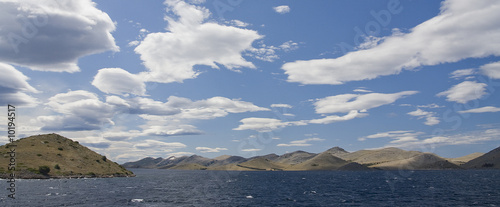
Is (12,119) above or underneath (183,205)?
above

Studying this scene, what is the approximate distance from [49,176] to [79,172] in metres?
22.0

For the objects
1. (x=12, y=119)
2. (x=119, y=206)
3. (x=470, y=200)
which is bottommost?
(x=470, y=200)

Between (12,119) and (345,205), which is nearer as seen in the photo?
(12,119)

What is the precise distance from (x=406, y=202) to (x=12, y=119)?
97294mm

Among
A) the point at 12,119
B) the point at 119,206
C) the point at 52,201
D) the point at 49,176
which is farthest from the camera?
the point at 49,176

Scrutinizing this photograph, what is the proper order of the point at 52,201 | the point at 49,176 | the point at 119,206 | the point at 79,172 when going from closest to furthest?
the point at 119,206 < the point at 52,201 < the point at 49,176 < the point at 79,172

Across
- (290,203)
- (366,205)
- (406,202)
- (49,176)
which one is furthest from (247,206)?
(49,176)

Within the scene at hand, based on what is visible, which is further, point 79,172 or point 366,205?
point 79,172

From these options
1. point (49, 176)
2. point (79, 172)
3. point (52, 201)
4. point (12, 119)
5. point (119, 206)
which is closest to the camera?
point (12, 119)

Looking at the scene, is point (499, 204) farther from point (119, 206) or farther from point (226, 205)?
point (119, 206)

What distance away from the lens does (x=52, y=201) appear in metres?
81.8

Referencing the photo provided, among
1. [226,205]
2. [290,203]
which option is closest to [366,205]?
[290,203]

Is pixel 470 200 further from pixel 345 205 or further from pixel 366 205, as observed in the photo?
pixel 345 205

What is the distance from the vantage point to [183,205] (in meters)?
79.9
